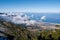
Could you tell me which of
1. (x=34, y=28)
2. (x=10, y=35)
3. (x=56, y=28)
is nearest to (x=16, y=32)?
(x=10, y=35)

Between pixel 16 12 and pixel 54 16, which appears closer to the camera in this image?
pixel 54 16

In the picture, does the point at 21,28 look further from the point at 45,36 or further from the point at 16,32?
the point at 45,36

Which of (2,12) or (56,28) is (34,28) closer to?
(56,28)

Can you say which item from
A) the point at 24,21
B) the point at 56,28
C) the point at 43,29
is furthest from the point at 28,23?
the point at 56,28

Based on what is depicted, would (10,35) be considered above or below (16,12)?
below

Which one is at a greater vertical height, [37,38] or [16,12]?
[16,12]

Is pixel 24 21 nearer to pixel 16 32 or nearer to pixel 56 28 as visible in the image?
pixel 16 32

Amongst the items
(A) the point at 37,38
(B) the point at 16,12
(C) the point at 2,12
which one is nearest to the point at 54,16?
(A) the point at 37,38
